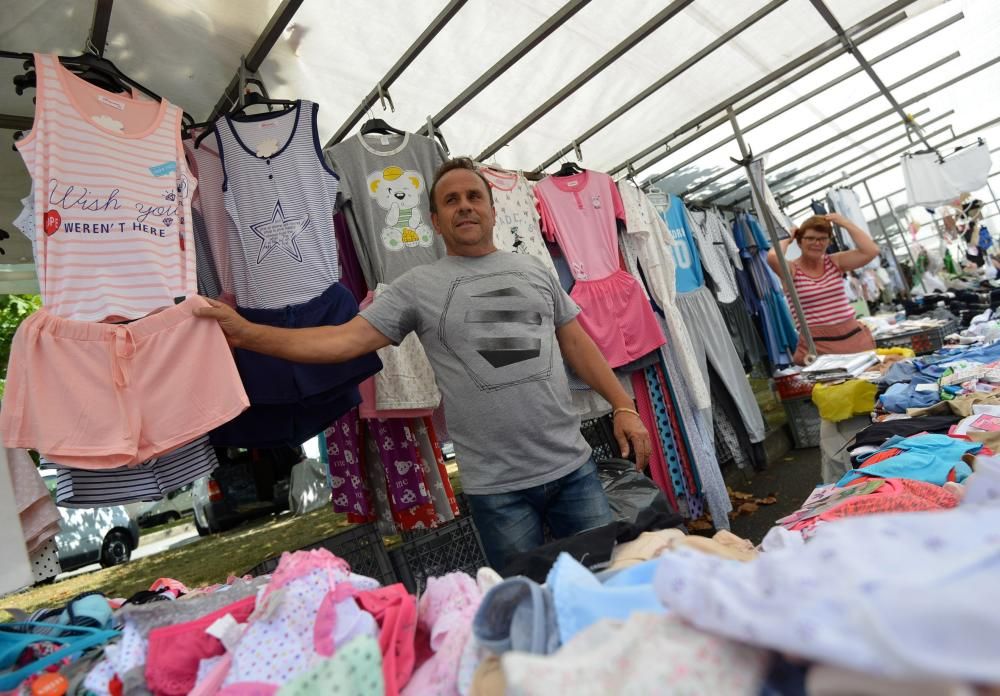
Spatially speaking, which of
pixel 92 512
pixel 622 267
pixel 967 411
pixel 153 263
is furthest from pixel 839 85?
pixel 92 512

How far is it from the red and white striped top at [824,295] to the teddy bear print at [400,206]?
343 centimetres

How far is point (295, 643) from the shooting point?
100 cm

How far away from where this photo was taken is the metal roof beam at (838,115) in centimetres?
565

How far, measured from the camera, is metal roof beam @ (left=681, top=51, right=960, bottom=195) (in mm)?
5648

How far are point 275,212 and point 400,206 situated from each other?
0.71 metres

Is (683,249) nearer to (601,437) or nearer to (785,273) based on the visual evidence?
(785,273)

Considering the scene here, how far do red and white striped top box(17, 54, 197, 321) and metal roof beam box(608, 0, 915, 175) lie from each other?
147 inches

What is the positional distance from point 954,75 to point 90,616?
27.5 feet

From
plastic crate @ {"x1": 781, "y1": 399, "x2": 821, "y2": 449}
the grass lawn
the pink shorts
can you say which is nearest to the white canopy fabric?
the pink shorts

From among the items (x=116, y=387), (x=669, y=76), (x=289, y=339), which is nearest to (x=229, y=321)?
(x=289, y=339)

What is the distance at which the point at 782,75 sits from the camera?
4449 mm

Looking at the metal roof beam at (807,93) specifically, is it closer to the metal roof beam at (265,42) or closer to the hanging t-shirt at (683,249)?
the hanging t-shirt at (683,249)

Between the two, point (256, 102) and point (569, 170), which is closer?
point (256, 102)

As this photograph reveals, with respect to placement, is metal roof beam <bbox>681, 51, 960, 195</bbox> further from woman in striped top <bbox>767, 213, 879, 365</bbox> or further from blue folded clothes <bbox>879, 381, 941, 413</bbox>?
blue folded clothes <bbox>879, 381, 941, 413</bbox>
